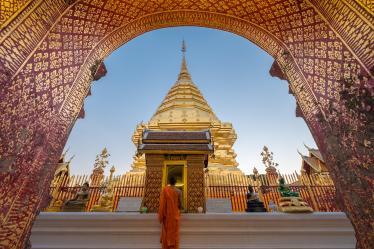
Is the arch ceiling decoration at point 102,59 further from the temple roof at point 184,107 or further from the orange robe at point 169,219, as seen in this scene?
the temple roof at point 184,107

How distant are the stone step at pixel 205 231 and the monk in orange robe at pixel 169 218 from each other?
0.20 metres

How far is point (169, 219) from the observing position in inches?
123

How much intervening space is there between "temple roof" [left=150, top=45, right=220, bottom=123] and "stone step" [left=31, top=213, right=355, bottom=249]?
9.03 meters

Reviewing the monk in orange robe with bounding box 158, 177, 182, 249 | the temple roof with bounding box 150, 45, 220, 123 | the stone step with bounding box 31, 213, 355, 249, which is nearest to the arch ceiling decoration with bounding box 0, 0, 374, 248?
the stone step with bounding box 31, 213, 355, 249

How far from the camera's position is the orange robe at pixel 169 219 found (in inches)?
118

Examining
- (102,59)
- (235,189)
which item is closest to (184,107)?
(235,189)

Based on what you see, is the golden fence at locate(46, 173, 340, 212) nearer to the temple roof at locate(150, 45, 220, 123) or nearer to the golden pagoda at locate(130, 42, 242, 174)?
the golden pagoda at locate(130, 42, 242, 174)

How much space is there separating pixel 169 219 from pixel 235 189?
5.44 m

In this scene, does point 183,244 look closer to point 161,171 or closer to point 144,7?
point 161,171

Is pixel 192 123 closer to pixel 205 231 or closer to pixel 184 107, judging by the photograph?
pixel 184 107

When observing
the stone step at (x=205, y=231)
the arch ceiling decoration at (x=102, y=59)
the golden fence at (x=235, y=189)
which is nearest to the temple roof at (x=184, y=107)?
the golden fence at (x=235, y=189)

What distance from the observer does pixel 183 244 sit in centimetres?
319

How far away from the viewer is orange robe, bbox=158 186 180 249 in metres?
2.99

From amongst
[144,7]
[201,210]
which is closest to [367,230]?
[201,210]
